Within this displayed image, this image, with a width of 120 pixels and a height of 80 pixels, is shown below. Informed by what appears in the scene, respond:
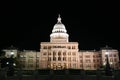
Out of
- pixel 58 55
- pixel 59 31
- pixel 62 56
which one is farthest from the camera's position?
pixel 59 31

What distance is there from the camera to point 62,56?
8250 cm

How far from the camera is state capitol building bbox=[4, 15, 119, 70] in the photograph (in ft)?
269

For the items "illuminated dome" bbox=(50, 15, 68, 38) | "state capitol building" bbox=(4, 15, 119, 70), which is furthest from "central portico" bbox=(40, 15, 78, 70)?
"illuminated dome" bbox=(50, 15, 68, 38)

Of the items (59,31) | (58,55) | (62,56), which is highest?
(59,31)

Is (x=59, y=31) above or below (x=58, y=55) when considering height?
above

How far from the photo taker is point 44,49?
84.3 m

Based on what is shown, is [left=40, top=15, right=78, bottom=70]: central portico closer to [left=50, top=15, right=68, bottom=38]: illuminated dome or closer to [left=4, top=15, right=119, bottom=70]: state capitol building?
[left=4, top=15, right=119, bottom=70]: state capitol building

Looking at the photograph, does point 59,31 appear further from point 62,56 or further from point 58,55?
point 62,56

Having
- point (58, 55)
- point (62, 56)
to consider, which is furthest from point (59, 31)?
point (62, 56)

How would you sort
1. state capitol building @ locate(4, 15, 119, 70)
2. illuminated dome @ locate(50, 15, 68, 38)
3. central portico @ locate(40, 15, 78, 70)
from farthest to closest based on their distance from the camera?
illuminated dome @ locate(50, 15, 68, 38) < state capitol building @ locate(4, 15, 119, 70) < central portico @ locate(40, 15, 78, 70)

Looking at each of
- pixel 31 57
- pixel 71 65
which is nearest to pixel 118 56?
pixel 71 65

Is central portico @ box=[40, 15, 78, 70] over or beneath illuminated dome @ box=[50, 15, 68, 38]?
beneath

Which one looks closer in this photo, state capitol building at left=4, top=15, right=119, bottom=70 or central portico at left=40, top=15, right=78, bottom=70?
central portico at left=40, top=15, right=78, bottom=70

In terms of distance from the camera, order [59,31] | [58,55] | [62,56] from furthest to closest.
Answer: [59,31]
[58,55]
[62,56]
